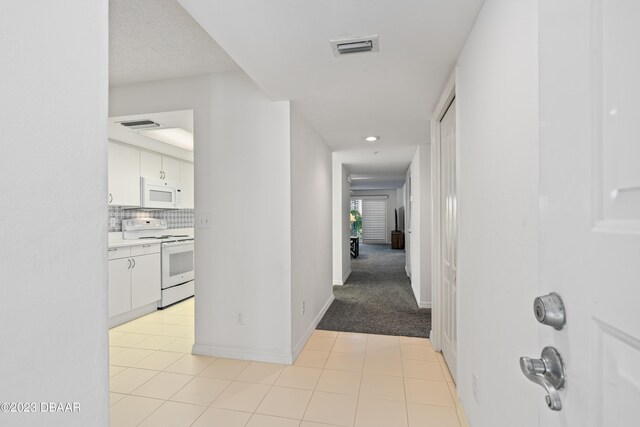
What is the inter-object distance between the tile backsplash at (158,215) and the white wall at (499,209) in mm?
4179

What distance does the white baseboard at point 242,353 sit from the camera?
2.56 meters

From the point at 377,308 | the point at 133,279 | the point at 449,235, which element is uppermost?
the point at 449,235

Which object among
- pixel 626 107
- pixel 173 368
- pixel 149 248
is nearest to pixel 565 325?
pixel 626 107

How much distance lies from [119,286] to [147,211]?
149cm

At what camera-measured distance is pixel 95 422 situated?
2.24 ft

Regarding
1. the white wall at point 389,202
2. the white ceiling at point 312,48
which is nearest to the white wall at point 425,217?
the white ceiling at point 312,48

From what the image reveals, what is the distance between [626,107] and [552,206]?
0.20 meters

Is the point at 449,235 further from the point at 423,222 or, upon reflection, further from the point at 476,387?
the point at 423,222

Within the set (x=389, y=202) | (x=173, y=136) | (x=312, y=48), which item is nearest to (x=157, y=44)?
(x=312, y=48)

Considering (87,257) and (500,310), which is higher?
(87,257)

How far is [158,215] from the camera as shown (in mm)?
4777

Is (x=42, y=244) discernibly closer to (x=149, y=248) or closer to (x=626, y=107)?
(x=626, y=107)

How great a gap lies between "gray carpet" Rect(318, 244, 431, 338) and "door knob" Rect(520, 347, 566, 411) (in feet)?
9.23

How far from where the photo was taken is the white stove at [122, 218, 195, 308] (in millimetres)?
4082
